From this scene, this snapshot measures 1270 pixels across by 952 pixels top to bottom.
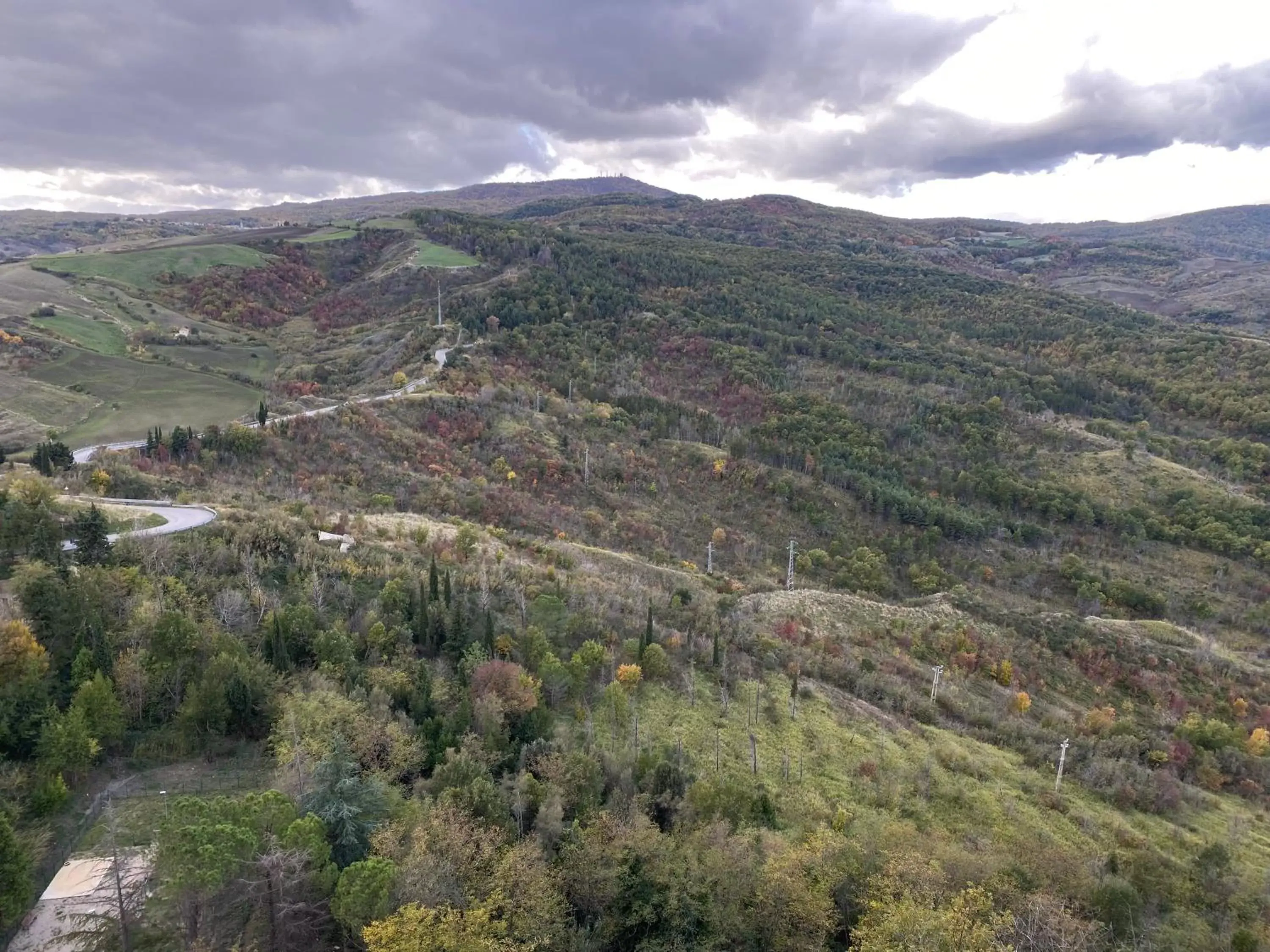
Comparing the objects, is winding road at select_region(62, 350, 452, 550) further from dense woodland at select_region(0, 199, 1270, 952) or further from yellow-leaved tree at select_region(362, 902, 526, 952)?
yellow-leaved tree at select_region(362, 902, 526, 952)

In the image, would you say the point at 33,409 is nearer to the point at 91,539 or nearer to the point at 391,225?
the point at 91,539

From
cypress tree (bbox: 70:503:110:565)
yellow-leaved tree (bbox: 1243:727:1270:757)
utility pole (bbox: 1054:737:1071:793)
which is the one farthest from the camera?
yellow-leaved tree (bbox: 1243:727:1270:757)

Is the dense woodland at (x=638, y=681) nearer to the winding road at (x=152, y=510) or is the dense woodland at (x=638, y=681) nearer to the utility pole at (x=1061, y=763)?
the utility pole at (x=1061, y=763)

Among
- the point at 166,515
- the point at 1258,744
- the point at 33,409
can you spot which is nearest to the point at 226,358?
the point at 33,409

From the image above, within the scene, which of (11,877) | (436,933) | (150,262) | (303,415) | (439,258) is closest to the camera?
(436,933)

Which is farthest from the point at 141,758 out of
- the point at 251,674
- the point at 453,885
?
the point at 453,885

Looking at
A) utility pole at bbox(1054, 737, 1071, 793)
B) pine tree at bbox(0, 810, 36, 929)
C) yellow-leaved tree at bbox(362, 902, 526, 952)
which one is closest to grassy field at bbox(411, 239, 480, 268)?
utility pole at bbox(1054, 737, 1071, 793)
